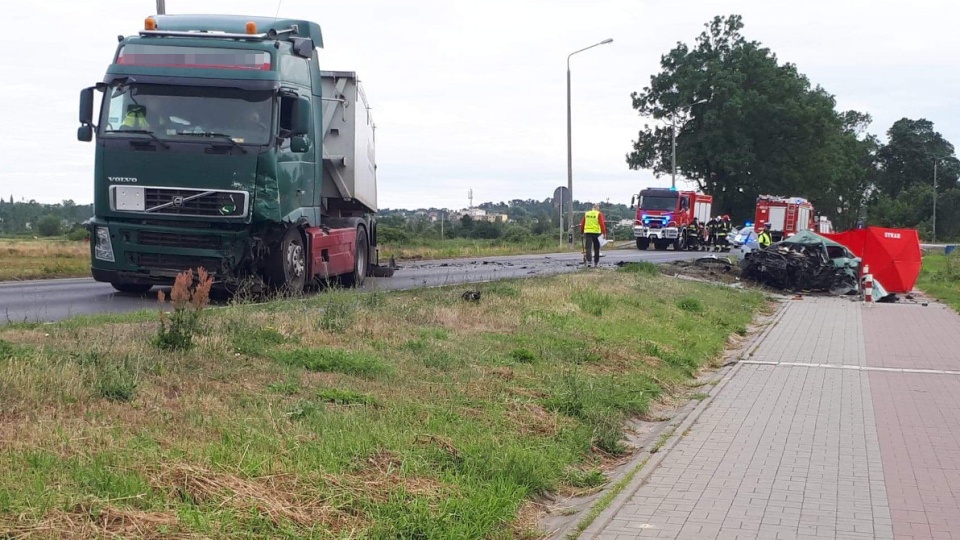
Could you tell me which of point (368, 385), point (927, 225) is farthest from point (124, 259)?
point (927, 225)

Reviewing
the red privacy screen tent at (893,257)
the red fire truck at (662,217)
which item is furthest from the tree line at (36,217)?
the red privacy screen tent at (893,257)

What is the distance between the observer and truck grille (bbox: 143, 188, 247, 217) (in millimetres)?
13805

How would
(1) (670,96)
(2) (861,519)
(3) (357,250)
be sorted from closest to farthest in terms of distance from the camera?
(2) (861,519), (3) (357,250), (1) (670,96)

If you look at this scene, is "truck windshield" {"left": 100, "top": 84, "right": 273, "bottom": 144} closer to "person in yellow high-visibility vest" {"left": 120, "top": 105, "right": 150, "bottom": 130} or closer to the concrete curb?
"person in yellow high-visibility vest" {"left": 120, "top": 105, "right": 150, "bottom": 130}

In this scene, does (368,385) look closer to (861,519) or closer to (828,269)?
(861,519)

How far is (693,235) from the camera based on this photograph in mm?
52219

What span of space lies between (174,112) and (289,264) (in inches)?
108

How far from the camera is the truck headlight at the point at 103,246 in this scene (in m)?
14.3

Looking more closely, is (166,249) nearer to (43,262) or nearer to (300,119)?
(300,119)

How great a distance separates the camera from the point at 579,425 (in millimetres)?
8219

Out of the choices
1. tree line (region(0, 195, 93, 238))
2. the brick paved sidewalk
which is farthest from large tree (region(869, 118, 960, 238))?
the brick paved sidewalk

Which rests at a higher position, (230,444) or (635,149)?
(635,149)

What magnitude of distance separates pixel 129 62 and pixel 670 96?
61810 millimetres

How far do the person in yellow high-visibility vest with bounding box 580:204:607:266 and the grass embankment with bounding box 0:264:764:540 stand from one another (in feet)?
48.9
